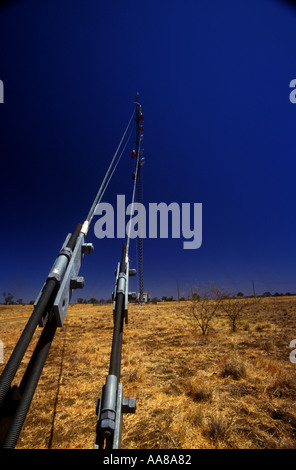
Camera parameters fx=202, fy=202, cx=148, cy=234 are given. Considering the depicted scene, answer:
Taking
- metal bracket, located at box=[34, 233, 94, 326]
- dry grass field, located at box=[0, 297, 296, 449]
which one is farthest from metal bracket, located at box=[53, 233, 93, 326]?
dry grass field, located at box=[0, 297, 296, 449]

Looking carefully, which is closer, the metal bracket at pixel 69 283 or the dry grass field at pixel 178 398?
the metal bracket at pixel 69 283

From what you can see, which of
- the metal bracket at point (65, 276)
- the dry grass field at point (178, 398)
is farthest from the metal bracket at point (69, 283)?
the dry grass field at point (178, 398)

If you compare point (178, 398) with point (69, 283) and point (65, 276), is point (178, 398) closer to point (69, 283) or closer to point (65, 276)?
point (69, 283)

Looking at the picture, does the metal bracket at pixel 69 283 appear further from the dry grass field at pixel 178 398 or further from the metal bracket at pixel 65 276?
the dry grass field at pixel 178 398

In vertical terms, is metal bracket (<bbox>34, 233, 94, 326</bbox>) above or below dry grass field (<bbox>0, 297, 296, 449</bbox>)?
above

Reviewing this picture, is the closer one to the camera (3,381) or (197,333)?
(3,381)

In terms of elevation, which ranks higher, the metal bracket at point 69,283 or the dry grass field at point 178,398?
the metal bracket at point 69,283

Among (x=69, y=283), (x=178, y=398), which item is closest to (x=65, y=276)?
(x=69, y=283)

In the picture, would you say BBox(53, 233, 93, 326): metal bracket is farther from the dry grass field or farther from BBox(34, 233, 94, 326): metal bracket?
the dry grass field

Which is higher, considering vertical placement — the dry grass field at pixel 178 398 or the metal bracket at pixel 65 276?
the metal bracket at pixel 65 276
